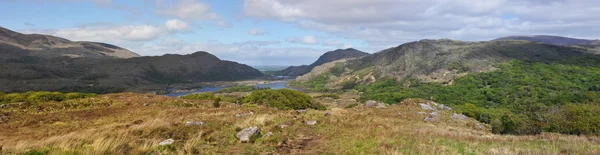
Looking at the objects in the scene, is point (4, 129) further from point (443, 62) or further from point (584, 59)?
point (584, 59)

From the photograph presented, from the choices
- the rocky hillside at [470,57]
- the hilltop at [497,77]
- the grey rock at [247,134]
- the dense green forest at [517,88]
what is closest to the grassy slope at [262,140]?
the grey rock at [247,134]

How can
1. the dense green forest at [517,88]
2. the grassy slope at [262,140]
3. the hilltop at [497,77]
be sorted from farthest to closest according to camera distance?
1. the hilltop at [497,77]
2. the dense green forest at [517,88]
3. the grassy slope at [262,140]

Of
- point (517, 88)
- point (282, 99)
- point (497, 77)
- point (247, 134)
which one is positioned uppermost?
point (247, 134)

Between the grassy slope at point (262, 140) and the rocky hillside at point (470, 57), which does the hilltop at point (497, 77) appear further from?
the grassy slope at point (262, 140)

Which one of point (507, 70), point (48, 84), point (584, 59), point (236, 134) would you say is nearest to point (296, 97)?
point (236, 134)

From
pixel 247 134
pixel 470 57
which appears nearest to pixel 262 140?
pixel 247 134

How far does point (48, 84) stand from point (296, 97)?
190 m

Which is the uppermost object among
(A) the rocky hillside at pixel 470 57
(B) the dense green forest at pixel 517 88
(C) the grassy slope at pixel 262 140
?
(C) the grassy slope at pixel 262 140

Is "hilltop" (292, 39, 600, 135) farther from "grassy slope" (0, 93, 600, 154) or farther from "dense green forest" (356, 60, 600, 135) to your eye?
"grassy slope" (0, 93, 600, 154)

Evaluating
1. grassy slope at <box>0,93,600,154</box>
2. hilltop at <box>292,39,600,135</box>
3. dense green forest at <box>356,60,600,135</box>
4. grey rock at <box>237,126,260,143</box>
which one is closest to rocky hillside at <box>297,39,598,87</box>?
hilltop at <box>292,39,600,135</box>

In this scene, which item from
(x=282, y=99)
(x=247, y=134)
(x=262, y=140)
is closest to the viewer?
(x=262, y=140)

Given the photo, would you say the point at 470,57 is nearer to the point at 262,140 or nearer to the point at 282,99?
the point at 282,99

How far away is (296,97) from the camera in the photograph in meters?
53.9

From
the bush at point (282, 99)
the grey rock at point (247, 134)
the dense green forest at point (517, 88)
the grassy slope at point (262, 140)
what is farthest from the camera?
the dense green forest at point (517, 88)
